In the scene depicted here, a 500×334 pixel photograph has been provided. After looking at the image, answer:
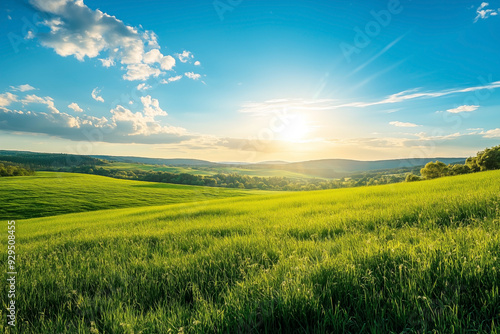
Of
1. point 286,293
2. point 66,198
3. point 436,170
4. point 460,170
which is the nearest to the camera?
point 286,293

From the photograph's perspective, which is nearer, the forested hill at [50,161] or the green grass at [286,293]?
the green grass at [286,293]

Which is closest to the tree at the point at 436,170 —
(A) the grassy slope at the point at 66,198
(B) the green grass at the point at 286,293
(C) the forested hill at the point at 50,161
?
(A) the grassy slope at the point at 66,198

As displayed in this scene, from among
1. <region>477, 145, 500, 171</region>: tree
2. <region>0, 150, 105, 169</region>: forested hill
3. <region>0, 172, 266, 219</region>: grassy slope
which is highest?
<region>477, 145, 500, 171</region>: tree

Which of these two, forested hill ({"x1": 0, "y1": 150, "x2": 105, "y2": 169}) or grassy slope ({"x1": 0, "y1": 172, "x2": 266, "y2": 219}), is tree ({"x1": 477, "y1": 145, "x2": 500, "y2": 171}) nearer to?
grassy slope ({"x1": 0, "y1": 172, "x2": 266, "y2": 219})

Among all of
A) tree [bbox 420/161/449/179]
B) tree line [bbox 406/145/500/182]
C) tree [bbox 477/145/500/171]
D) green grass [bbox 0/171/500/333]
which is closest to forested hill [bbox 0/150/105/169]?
green grass [bbox 0/171/500/333]

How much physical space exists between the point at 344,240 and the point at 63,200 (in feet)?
196

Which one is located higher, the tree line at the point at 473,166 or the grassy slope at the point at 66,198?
the tree line at the point at 473,166

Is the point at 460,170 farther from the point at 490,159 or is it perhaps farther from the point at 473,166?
the point at 490,159

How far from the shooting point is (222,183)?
388ft

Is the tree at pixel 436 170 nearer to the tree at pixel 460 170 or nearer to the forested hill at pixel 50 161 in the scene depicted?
the tree at pixel 460 170

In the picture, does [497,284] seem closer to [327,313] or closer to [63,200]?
[327,313]

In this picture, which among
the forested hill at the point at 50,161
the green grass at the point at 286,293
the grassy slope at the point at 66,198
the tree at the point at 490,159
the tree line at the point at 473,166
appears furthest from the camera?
the forested hill at the point at 50,161

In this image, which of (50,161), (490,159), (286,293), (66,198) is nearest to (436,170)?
(490,159)

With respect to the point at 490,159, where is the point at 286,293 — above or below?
below
